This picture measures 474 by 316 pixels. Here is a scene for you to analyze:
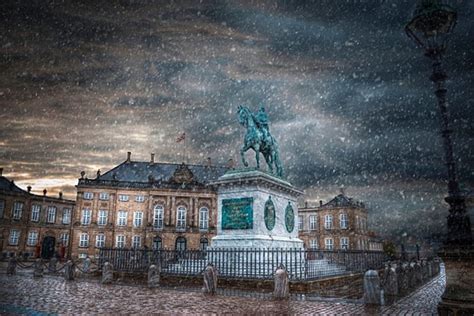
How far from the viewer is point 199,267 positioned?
1529 cm

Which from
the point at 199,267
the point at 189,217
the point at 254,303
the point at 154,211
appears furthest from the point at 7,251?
the point at 254,303

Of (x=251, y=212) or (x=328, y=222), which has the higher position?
(x=328, y=222)

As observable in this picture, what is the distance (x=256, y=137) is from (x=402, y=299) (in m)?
9.32

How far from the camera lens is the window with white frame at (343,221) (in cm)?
5737

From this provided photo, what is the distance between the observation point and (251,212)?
14.7m

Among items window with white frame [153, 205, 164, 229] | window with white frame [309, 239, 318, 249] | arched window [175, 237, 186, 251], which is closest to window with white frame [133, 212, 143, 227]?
window with white frame [153, 205, 164, 229]

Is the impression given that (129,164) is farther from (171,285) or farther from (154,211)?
(171,285)

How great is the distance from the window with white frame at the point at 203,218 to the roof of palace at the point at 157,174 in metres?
4.03

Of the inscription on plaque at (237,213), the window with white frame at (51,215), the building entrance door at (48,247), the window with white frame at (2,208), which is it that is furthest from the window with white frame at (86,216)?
the inscription on plaque at (237,213)

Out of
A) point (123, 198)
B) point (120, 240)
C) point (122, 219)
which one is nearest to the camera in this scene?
point (120, 240)

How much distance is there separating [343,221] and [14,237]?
161 ft

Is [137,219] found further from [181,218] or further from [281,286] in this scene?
[281,286]

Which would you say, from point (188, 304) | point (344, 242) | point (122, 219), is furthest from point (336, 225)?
point (188, 304)

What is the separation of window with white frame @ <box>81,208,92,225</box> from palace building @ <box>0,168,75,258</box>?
4.05 m
